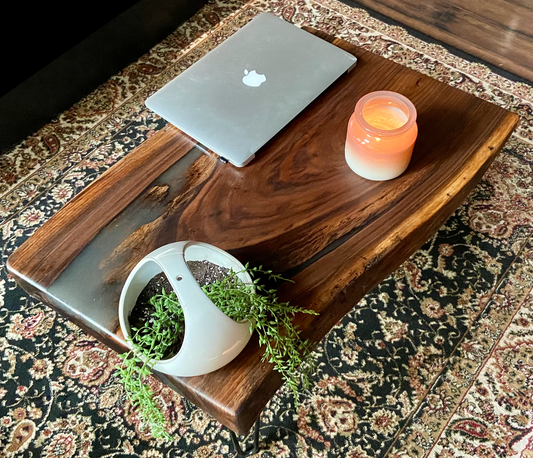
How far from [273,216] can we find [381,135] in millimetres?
258

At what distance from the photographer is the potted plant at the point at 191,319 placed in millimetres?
700

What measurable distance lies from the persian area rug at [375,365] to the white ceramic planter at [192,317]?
1.59 feet

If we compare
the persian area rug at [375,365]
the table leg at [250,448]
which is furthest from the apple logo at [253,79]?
the table leg at [250,448]

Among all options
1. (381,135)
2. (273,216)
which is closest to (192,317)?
(273,216)

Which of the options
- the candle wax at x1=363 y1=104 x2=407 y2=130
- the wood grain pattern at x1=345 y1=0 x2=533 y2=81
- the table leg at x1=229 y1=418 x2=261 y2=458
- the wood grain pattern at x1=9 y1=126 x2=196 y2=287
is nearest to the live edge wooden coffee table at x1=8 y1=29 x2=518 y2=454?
the wood grain pattern at x1=9 y1=126 x2=196 y2=287

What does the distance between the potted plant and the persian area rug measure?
0.42 meters

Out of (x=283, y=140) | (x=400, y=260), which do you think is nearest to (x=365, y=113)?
(x=283, y=140)

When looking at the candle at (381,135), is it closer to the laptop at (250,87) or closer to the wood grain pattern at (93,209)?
the laptop at (250,87)

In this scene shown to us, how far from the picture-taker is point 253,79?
1.14 metres

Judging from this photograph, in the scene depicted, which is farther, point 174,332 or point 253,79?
point 253,79

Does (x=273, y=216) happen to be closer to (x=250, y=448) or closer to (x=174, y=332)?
(x=174, y=332)

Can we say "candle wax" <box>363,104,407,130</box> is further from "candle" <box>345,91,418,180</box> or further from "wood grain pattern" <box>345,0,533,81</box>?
"wood grain pattern" <box>345,0,533,81</box>

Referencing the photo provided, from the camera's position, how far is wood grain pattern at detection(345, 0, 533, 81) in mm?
1894

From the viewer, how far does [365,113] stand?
988 mm
